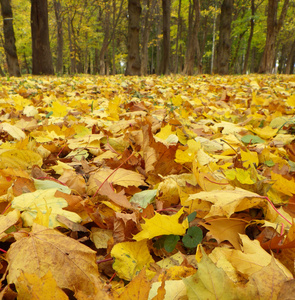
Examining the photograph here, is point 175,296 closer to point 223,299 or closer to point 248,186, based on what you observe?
point 223,299

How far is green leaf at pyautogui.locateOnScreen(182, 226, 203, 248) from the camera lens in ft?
2.46

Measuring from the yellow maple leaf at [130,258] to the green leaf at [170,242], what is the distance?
0.20ft

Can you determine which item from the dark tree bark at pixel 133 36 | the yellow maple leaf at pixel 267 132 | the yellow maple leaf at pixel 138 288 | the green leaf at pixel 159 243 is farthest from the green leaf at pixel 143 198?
the dark tree bark at pixel 133 36

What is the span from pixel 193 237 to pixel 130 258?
19 cm

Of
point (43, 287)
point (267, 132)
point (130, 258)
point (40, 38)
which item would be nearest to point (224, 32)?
point (40, 38)

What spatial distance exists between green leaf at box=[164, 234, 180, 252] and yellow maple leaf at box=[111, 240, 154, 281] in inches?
2.4

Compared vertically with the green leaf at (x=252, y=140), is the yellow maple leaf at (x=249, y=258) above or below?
below

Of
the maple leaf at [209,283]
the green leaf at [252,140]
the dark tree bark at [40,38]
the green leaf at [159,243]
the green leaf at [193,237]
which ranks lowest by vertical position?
the green leaf at [159,243]

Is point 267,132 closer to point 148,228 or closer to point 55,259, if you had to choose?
point 148,228

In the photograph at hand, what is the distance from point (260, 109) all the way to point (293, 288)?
7.92 feet

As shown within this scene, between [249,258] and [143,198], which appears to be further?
[143,198]

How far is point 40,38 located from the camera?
10.7m

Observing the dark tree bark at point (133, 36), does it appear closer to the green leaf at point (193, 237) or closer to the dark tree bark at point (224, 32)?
the dark tree bark at point (224, 32)

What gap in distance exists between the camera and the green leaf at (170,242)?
0.76 m
